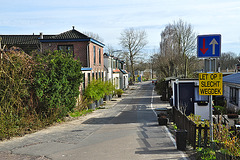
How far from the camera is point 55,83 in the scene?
1395 cm

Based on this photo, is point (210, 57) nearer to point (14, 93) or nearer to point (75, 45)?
point (14, 93)

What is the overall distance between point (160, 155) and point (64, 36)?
2029cm

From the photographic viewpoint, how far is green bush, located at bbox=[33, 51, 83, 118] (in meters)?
13.2

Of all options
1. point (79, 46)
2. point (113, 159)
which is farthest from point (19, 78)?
point (79, 46)

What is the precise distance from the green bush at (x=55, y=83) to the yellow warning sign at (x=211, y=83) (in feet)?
28.7

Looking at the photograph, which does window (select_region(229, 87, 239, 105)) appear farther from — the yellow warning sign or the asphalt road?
the yellow warning sign

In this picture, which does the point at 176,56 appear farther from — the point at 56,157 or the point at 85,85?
the point at 56,157

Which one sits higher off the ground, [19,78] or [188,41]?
[188,41]

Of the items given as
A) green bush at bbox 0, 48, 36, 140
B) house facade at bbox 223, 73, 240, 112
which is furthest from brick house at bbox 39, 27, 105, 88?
house facade at bbox 223, 73, 240, 112

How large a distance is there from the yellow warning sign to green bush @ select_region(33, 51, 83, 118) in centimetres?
875

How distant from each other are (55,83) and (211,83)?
931cm

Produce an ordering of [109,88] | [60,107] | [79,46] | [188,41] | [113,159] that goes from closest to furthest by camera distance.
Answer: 1. [113,159]
2. [60,107]
3. [79,46]
4. [109,88]
5. [188,41]

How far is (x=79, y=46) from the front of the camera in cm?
2547

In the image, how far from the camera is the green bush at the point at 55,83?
1320 centimetres
